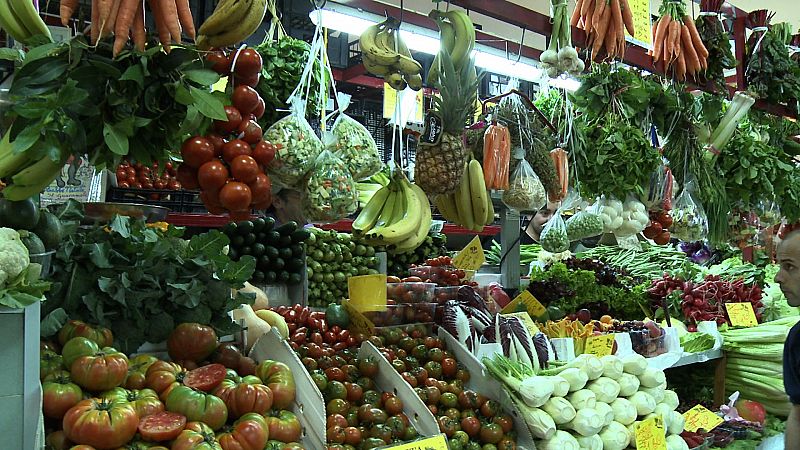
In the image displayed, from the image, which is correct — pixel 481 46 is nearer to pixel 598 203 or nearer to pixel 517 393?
pixel 598 203

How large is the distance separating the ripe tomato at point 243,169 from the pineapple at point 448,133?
2.84 ft

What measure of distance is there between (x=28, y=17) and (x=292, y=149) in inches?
31.6

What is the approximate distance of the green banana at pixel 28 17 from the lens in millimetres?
1786

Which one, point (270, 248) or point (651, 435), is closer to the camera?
point (651, 435)

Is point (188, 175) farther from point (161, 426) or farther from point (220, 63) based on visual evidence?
point (161, 426)

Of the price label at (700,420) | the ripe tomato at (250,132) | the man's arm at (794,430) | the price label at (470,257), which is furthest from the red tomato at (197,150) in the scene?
the price label at (700,420)

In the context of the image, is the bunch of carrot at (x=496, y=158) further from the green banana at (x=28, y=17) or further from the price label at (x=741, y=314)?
the price label at (x=741, y=314)

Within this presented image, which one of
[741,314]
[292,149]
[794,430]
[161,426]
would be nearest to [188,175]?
[292,149]

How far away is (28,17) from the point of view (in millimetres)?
1813

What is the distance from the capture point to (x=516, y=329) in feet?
9.60

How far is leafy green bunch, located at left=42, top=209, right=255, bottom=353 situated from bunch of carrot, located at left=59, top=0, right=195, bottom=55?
65 centimetres

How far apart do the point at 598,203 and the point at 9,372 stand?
9.21ft

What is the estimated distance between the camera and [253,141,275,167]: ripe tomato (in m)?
2.01

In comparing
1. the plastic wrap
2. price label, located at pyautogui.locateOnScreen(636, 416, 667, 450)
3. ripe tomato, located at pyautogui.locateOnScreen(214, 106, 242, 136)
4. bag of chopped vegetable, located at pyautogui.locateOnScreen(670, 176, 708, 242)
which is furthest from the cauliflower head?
bag of chopped vegetable, located at pyautogui.locateOnScreen(670, 176, 708, 242)
